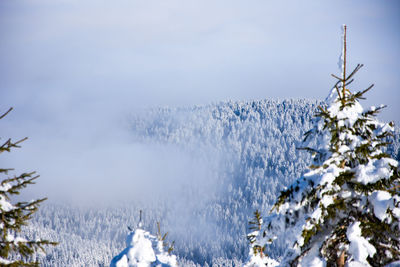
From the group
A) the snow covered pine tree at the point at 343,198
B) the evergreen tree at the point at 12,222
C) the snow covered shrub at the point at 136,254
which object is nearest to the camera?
the evergreen tree at the point at 12,222

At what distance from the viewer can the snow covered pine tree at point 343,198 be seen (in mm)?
→ 6676

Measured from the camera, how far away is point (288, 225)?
7.13 metres

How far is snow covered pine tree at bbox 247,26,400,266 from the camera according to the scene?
6676 millimetres

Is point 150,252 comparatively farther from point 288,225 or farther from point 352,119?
point 352,119

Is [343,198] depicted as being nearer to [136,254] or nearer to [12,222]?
[12,222]

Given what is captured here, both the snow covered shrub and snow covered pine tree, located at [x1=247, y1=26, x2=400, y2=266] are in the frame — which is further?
the snow covered shrub

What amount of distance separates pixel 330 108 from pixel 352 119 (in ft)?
1.60

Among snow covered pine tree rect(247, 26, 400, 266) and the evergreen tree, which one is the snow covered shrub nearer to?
the evergreen tree

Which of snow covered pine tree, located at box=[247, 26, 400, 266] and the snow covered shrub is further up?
snow covered pine tree, located at box=[247, 26, 400, 266]

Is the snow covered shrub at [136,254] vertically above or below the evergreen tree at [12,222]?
below

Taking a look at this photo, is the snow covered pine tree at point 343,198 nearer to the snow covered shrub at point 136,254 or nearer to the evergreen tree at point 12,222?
the evergreen tree at point 12,222

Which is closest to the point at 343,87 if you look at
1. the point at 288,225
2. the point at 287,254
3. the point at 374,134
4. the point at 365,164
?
the point at 374,134

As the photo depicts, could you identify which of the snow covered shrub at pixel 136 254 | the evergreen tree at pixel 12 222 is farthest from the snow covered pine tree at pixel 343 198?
the snow covered shrub at pixel 136 254

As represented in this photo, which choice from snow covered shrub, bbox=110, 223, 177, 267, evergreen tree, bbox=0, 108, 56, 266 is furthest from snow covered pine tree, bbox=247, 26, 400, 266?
snow covered shrub, bbox=110, 223, 177, 267
